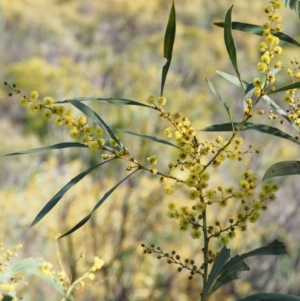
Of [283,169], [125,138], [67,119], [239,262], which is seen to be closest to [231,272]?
[239,262]

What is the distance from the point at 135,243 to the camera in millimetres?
3434

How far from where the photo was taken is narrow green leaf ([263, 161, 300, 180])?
0.72 metres

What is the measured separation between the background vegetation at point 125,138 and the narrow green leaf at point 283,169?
0.32 meters

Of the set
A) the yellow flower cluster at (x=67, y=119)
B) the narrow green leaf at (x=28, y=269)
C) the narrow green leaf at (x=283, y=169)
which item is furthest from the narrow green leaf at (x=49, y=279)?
the narrow green leaf at (x=283, y=169)

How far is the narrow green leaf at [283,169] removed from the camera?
716mm

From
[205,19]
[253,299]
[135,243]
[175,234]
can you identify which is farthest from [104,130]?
[205,19]

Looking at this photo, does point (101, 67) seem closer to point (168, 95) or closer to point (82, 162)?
point (168, 95)

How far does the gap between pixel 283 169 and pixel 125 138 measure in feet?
10.4

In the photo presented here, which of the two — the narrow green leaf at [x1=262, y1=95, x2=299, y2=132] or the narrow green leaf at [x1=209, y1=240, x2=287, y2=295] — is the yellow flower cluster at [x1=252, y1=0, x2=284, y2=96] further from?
the narrow green leaf at [x1=209, y1=240, x2=287, y2=295]

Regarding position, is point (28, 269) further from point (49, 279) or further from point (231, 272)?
point (231, 272)

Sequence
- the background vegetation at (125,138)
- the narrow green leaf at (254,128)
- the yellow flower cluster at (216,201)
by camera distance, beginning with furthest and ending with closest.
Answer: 1. the background vegetation at (125,138)
2. the narrow green leaf at (254,128)
3. the yellow flower cluster at (216,201)

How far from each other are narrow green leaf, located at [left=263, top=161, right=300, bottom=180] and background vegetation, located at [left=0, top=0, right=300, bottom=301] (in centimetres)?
32

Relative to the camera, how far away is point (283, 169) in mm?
724

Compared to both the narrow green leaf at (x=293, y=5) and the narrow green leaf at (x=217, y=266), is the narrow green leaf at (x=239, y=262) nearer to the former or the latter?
the narrow green leaf at (x=217, y=266)
